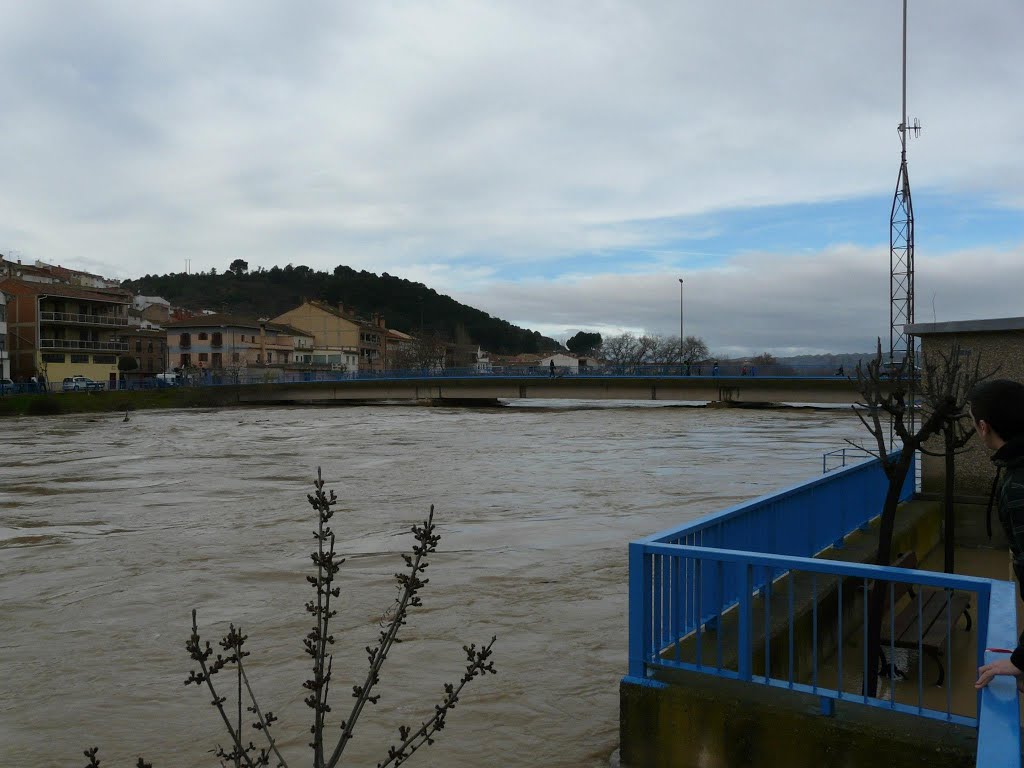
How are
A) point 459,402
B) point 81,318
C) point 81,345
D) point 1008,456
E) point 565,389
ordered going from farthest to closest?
point 81,345
point 81,318
point 459,402
point 565,389
point 1008,456

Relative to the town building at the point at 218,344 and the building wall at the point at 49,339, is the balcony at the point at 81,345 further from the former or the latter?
the town building at the point at 218,344

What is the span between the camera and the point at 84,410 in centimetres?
6016

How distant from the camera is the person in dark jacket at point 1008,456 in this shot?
300 centimetres

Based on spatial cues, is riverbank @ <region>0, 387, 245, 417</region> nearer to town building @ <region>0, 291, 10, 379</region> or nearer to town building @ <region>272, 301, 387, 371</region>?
town building @ <region>0, 291, 10, 379</region>

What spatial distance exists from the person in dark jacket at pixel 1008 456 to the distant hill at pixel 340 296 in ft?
500

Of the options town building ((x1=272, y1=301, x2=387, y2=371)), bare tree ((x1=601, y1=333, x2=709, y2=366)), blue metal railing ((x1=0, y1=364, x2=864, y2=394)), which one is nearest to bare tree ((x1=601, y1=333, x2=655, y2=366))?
bare tree ((x1=601, y1=333, x2=709, y2=366))

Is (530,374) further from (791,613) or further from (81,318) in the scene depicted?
(791,613)

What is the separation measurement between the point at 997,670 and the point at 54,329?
280 ft

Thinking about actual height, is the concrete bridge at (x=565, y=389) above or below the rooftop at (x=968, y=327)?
below

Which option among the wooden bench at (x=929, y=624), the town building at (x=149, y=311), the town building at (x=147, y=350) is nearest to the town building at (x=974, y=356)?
the wooden bench at (x=929, y=624)

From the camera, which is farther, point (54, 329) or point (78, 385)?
point (54, 329)

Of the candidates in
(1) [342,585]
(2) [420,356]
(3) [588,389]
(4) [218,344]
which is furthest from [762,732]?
(2) [420,356]

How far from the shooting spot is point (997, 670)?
2982mm

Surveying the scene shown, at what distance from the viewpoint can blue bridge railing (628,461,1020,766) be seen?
13.7 ft
